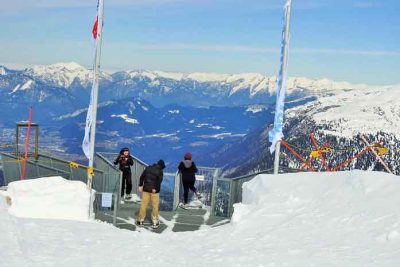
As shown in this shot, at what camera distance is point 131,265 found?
10.1m

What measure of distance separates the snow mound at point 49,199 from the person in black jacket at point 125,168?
2.89 meters

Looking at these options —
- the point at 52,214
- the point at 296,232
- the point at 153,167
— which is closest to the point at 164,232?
the point at 153,167

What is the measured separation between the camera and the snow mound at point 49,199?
1392 cm

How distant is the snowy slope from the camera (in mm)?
10016

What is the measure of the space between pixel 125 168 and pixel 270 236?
23.0 ft

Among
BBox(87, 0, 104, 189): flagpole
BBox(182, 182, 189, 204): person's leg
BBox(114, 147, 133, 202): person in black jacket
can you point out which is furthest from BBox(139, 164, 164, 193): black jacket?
BBox(114, 147, 133, 202): person in black jacket

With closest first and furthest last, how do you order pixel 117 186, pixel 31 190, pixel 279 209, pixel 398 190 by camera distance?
1. pixel 398 190
2. pixel 279 209
3. pixel 31 190
4. pixel 117 186

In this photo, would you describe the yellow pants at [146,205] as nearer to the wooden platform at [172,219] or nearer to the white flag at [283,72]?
the wooden platform at [172,219]

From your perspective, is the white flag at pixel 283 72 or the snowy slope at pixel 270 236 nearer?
the snowy slope at pixel 270 236

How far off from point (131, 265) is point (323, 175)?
617 centimetres

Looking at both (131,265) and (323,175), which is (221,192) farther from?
(131,265)

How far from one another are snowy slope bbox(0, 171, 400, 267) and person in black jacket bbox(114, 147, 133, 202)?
362cm

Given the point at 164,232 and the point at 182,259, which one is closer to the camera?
Answer: the point at 182,259

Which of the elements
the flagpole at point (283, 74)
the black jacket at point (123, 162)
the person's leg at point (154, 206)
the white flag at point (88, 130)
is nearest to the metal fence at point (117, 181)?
the black jacket at point (123, 162)
